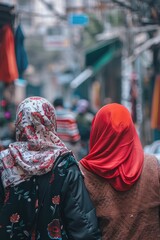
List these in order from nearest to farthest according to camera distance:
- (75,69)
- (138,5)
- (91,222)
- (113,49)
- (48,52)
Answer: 1. (91,222)
2. (138,5)
3. (113,49)
4. (75,69)
5. (48,52)

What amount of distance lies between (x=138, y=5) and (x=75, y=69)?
1881cm

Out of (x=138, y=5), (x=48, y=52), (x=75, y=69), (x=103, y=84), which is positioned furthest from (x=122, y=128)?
(x=48, y=52)

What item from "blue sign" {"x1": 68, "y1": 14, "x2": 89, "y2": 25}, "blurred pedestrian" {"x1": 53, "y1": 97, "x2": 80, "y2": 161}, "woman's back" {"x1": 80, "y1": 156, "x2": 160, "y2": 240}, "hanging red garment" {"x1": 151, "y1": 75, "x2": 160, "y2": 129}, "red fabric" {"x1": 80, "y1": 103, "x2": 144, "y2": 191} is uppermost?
"red fabric" {"x1": 80, "y1": 103, "x2": 144, "y2": 191}

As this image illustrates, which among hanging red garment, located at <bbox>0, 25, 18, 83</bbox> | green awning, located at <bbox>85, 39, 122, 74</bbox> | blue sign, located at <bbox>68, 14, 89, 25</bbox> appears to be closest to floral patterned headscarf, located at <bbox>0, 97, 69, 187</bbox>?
hanging red garment, located at <bbox>0, 25, 18, 83</bbox>

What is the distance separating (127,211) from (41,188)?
20.1 inches

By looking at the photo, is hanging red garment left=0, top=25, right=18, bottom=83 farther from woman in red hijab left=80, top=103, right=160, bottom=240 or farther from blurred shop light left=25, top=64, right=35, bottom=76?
blurred shop light left=25, top=64, right=35, bottom=76

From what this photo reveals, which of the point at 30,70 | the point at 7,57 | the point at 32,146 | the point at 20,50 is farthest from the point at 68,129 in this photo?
the point at 30,70

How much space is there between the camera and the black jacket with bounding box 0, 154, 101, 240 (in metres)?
3.56

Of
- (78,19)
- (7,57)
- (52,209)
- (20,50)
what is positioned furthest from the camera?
(78,19)

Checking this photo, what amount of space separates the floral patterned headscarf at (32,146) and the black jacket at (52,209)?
2.0 inches

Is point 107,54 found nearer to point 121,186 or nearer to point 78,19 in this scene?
point 78,19

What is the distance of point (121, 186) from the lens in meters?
3.73

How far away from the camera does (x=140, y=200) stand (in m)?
3.75

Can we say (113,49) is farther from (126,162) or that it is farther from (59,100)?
(126,162)
